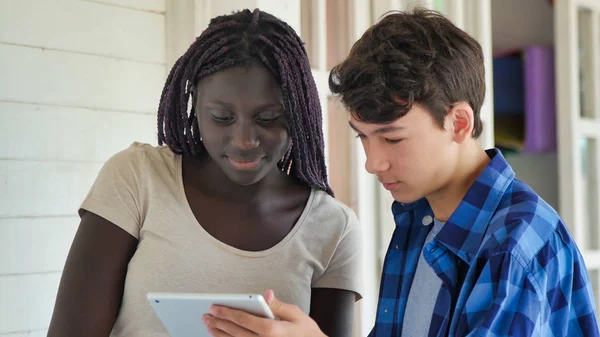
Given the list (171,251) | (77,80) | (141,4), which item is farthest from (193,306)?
Result: (141,4)

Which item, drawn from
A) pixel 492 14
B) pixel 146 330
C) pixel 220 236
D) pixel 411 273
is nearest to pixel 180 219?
pixel 220 236

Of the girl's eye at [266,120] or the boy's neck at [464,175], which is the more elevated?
the girl's eye at [266,120]

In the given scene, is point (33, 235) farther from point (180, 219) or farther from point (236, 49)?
point (236, 49)

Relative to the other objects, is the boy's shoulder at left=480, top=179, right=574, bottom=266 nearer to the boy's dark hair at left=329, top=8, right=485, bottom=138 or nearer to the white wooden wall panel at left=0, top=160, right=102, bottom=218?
the boy's dark hair at left=329, top=8, right=485, bottom=138

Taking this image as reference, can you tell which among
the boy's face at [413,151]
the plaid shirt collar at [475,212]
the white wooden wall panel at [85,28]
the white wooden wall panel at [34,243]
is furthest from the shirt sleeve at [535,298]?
the white wooden wall panel at [85,28]

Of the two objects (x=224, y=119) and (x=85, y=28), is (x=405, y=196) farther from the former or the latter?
(x=85, y=28)

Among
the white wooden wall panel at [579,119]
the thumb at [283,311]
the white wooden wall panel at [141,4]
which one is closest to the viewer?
the thumb at [283,311]

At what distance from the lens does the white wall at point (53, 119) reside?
1552mm

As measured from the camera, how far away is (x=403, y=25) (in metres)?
1.21

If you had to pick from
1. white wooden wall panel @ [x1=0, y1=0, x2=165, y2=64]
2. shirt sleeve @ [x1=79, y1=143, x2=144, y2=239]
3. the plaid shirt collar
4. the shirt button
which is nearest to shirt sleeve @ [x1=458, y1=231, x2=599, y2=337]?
the plaid shirt collar

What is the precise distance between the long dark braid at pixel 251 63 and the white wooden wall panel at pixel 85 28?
41 centimetres

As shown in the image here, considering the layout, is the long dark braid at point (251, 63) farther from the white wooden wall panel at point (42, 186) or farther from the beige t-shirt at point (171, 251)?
the white wooden wall panel at point (42, 186)

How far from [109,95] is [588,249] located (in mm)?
2156

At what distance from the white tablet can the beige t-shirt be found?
0.47 ft
